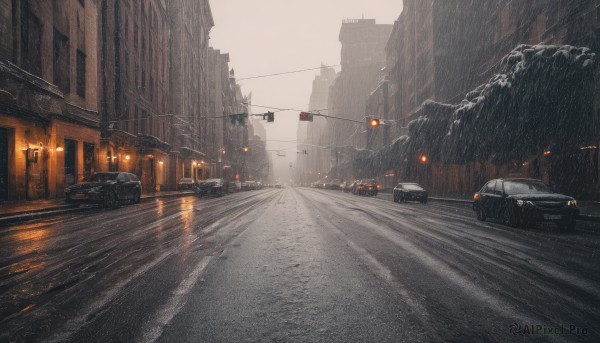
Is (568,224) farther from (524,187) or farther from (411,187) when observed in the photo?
(411,187)

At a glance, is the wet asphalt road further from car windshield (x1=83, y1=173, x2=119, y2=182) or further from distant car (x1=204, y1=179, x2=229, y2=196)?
distant car (x1=204, y1=179, x2=229, y2=196)

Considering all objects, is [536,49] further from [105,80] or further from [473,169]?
[105,80]

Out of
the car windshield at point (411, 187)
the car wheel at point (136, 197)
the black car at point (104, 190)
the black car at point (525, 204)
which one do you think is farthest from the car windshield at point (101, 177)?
the car windshield at point (411, 187)

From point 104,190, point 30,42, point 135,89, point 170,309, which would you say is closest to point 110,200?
point 104,190

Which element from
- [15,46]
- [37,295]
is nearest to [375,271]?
[37,295]

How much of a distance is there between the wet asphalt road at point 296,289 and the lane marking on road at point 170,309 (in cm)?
2

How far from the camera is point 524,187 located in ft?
33.7

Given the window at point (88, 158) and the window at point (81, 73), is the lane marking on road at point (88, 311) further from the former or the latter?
the window at point (81, 73)

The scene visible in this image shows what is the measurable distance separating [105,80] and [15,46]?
10094mm

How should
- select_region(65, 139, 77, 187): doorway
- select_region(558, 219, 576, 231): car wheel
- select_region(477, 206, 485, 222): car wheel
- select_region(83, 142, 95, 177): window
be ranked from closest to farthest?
select_region(558, 219, 576, 231): car wheel
select_region(477, 206, 485, 222): car wheel
select_region(65, 139, 77, 187): doorway
select_region(83, 142, 95, 177): window

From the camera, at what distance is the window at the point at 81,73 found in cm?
2250

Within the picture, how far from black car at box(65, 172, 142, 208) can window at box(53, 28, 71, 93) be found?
7253 millimetres

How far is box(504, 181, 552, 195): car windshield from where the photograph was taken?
32.9ft

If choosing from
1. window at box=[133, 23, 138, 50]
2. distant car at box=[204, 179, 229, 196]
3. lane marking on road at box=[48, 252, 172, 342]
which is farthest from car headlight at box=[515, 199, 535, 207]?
window at box=[133, 23, 138, 50]
